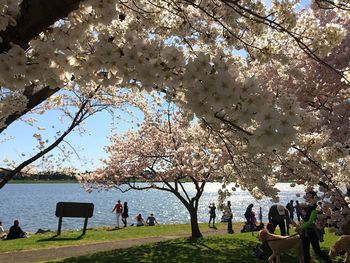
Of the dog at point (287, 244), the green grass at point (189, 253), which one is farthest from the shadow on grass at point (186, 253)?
the dog at point (287, 244)

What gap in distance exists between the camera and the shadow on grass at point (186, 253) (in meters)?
13.0

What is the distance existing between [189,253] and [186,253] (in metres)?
0.11

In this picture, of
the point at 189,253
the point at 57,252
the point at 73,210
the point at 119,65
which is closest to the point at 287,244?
the point at 189,253

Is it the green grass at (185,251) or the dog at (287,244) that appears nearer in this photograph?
the dog at (287,244)

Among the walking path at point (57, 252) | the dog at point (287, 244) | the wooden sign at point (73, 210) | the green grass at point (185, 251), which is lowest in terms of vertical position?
the walking path at point (57, 252)

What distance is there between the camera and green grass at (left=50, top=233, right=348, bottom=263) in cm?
1298

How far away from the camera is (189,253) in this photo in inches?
563

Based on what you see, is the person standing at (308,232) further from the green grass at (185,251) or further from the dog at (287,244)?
the green grass at (185,251)

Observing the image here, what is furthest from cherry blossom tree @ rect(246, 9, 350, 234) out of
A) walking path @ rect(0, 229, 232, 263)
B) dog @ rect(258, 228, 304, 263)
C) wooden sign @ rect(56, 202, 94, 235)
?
wooden sign @ rect(56, 202, 94, 235)

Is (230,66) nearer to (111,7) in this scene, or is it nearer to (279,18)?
(111,7)

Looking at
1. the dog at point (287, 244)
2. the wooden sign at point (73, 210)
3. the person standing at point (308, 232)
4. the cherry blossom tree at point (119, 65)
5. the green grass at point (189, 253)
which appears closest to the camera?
the cherry blossom tree at point (119, 65)

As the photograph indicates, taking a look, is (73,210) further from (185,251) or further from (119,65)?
(119,65)

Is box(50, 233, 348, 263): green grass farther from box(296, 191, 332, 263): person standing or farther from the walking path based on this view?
box(296, 191, 332, 263): person standing

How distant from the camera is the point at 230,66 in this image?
271cm
